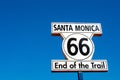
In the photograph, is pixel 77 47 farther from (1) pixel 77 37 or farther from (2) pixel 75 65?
(2) pixel 75 65

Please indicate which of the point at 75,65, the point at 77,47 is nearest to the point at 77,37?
the point at 77,47

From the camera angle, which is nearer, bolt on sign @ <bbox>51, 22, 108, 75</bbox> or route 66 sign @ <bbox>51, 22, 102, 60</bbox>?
bolt on sign @ <bbox>51, 22, 108, 75</bbox>

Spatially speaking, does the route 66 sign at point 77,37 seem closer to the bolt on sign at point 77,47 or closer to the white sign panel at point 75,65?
the bolt on sign at point 77,47

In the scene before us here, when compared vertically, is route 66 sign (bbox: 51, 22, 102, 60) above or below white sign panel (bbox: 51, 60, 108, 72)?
above

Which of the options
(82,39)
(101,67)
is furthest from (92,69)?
(82,39)

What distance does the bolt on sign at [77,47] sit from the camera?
8680 millimetres

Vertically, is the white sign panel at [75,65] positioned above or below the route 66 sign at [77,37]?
below

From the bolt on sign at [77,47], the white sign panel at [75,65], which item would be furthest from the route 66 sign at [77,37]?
the white sign panel at [75,65]

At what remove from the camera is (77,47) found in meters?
8.95

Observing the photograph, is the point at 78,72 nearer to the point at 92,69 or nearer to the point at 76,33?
the point at 92,69

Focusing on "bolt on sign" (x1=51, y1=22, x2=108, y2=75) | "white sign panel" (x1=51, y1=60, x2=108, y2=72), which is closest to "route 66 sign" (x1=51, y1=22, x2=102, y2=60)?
"bolt on sign" (x1=51, y1=22, x2=108, y2=75)

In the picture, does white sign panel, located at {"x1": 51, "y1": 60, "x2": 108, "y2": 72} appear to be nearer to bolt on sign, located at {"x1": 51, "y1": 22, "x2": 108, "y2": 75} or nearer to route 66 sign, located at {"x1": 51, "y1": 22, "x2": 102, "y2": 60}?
bolt on sign, located at {"x1": 51, "y1": 22, "x2": 108, "y2": 75}

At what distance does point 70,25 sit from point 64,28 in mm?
184

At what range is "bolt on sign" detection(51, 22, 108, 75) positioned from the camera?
868 centimetres
